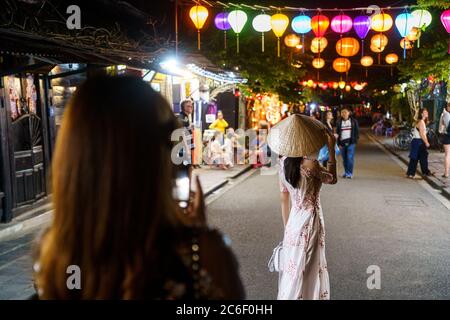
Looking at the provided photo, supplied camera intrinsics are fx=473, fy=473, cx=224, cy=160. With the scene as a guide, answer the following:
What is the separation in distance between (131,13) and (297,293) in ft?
47.1

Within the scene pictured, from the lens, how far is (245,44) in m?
20.4

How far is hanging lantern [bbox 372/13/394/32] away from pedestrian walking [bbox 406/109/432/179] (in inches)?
120

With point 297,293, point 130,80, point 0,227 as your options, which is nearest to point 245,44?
point 0,227

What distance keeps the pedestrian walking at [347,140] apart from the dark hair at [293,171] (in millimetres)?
11099

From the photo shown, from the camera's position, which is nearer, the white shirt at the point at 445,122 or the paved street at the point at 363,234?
the paved street at the point at 363,234

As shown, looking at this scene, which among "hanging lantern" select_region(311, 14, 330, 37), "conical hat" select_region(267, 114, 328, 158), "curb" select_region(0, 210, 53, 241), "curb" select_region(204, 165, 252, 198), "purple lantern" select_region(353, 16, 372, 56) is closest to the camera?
"conical hat" select_region(267, 114, 328, 158)

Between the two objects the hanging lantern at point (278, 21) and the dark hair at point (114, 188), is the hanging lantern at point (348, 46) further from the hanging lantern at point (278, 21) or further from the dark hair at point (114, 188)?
the dark hair at point (114, 188)

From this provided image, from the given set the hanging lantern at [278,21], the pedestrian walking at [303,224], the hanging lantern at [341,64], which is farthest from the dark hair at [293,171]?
the hanging lantern at [341,64]

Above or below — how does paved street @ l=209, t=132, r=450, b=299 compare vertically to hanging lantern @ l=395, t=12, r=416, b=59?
below

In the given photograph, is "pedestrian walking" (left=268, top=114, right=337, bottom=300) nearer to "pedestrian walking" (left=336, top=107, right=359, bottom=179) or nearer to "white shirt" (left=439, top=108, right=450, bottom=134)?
"pedestrian walking" (left=336, top=107, right=359, bottom=179)

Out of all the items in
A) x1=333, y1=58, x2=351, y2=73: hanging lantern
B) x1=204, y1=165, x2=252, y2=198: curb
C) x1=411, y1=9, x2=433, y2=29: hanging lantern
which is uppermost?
x1=411, y1=9, x2=433, y2=29: hanging lantern

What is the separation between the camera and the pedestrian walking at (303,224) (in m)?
4.30

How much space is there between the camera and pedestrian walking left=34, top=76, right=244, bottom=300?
1.55 m

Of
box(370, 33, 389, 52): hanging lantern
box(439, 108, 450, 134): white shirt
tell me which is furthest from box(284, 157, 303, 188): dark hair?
box(370, 33, 389, 52): hanging lantern
